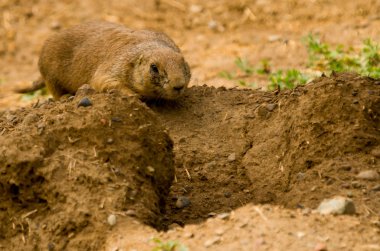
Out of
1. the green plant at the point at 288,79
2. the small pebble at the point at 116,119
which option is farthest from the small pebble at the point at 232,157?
the green plant at the point at 288,79

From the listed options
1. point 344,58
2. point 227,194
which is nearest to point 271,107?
point 227,194

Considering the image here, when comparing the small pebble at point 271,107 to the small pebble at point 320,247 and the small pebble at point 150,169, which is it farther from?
the small pebble at point 320,247

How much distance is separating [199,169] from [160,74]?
1.44 meters

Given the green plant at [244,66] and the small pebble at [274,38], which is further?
the small pebble at [274,38]

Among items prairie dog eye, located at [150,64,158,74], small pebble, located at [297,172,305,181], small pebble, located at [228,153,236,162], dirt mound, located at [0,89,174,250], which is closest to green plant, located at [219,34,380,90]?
prairie dog eye, located at [150,64,158,74]

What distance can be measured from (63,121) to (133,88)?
2263 millimetres

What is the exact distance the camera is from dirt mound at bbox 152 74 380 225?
5301 millimetres

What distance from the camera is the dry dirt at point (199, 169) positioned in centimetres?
459

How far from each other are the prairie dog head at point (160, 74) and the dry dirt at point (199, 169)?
17cm

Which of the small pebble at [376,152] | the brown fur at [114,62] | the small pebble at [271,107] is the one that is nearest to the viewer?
the small pebble at [376,152]

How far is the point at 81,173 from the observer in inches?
201

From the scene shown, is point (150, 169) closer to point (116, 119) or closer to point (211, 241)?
point (116, 119)

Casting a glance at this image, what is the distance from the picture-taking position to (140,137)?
211 inches

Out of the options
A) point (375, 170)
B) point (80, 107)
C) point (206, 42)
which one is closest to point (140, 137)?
point (80, 107)
